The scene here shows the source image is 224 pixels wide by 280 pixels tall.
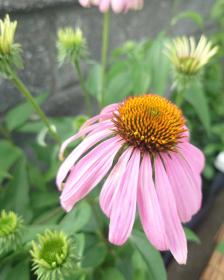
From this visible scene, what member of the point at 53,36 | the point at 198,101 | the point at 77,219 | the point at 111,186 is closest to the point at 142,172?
the point at 111,186

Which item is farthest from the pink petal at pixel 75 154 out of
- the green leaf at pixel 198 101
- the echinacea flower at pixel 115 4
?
the green leaf at pixel 198 101

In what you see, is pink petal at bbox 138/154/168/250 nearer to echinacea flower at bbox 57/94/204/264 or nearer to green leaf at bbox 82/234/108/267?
echinacea flower at bbox 57/94/204/264

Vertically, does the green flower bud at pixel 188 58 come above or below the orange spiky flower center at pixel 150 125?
above

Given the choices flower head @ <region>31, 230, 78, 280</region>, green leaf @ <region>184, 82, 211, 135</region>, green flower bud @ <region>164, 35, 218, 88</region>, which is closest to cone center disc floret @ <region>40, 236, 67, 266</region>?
flower head @ <region>31, 230, 78, 280</region>

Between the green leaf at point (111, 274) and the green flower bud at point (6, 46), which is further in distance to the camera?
the green leaf at point (111, 274)

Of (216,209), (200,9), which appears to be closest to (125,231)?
(216,209)

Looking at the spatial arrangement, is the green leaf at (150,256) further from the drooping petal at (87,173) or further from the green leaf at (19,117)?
the green leaf at (19,117)
